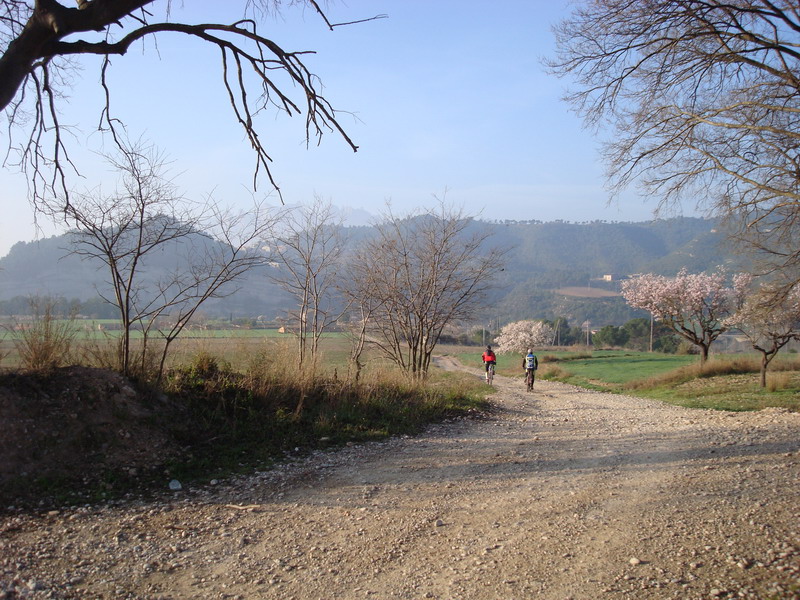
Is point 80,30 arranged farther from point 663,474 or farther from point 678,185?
point 678,185

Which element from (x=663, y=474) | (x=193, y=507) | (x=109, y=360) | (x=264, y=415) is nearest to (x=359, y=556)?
(x=193, y=507)

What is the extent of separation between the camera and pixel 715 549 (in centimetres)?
394

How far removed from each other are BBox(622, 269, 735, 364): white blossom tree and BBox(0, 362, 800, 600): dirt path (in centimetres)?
3453

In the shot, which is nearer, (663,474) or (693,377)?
(663,474)

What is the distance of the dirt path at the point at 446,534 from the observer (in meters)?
3.53

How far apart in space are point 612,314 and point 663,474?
11729cm

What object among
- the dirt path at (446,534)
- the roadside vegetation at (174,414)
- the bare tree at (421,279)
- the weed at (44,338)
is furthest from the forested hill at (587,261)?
the weed at (44,338)

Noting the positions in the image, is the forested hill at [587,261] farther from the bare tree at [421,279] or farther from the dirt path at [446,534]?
the dirt path at [446,534]

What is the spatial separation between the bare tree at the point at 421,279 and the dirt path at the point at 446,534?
10.6m

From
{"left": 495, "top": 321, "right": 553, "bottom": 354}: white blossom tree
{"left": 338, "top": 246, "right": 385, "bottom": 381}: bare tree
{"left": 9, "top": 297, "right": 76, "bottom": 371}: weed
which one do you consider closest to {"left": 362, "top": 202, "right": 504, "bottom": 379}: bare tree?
{"left": 338, "top": 246, "right": 385, "bottom": 381}: bare tree

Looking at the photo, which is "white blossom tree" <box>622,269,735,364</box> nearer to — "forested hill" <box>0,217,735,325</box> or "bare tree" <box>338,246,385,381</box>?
"bare tree" <box>338,246,385,381</box>

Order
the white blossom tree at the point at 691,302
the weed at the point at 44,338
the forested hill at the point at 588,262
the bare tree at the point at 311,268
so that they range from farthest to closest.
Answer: the forested hill at the point at 588,262 < the white blossom tree at the point at 691,302 < the bare tree at the point at 311,268 < the weed at the point at 44,338

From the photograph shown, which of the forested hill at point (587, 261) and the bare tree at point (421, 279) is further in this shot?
the forested hill at point (587, 261)

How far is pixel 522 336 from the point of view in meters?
73.1
